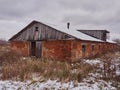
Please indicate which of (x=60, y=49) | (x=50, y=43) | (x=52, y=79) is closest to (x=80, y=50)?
(x=60, y=49)

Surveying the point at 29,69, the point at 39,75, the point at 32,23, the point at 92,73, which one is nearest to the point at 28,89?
the point at 39,75

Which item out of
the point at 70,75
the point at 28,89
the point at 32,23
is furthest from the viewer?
the point at 32,23

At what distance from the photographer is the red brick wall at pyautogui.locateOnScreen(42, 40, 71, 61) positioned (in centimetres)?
2114

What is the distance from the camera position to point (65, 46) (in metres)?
21.3

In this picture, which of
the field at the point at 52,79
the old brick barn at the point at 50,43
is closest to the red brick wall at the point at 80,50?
the old brick barn at the point at 50,43

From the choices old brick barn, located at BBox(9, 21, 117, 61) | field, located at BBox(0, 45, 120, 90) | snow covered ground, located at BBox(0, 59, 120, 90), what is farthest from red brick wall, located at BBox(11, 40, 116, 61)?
snow covered ground, located at BBox(0, 59, 120, 90)

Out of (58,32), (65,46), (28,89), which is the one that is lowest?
(28,89)

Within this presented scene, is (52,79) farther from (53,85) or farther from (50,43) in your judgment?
(50,43)

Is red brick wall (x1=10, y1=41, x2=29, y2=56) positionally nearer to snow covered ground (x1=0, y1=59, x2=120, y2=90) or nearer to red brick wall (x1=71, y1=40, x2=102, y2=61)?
red brick wall (x1=71, y1=40, x2=102, y2=61)

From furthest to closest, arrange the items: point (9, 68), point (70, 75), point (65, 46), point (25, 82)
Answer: point (65, 46) < point (9, 68) < point (70, 75) < point (25, 82)

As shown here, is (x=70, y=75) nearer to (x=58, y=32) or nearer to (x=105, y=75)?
(x=105, y=75)

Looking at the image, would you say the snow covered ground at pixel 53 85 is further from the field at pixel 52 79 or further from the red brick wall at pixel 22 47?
the red brick wall at pixel 22 47

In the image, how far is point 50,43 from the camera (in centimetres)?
2222

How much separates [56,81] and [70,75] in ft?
4.71
